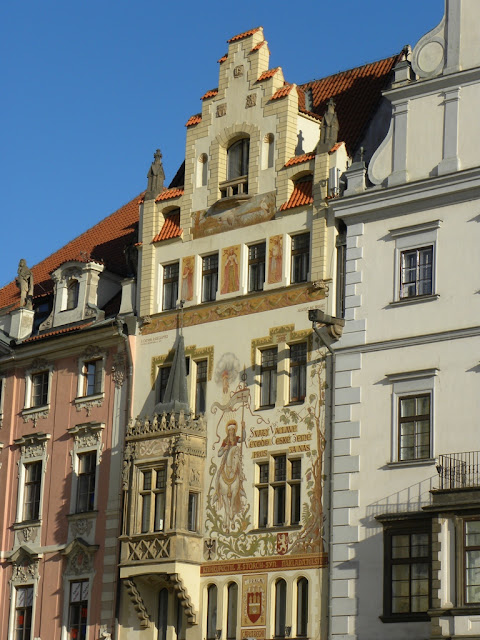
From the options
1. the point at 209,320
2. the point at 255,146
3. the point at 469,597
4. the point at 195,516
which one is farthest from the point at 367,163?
the point at 469,597

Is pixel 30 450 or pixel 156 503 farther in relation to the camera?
Answer: pixel 30 450

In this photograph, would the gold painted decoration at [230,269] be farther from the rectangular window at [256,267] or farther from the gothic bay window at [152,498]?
the gothic bay window at [152,498]

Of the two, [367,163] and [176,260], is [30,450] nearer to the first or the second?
[176,260]

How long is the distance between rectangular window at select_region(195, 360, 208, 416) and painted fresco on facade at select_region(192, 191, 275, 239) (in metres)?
3.56

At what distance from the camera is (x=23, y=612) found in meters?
41.9

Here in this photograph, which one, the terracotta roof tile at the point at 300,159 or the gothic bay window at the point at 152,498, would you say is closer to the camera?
the gothic bay window at the point at 152,498

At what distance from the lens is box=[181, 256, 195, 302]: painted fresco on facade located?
4019cm

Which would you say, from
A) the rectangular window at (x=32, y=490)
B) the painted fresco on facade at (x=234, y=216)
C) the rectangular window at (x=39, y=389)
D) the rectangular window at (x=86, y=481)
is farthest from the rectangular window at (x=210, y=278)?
the rectangular window at (x=32, y=490)

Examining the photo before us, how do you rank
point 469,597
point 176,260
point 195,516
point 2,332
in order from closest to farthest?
point 469,597, point 195,516, point 176,260, point 2,332

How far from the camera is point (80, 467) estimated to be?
41906 mm

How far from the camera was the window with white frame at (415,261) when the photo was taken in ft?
115

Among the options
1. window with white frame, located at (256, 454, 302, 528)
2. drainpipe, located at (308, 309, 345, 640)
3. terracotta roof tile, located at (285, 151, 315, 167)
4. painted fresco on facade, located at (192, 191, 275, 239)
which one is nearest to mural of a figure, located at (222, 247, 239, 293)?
painted fresco on facade, located at (192, 191, 275, 239)

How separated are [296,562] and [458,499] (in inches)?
211

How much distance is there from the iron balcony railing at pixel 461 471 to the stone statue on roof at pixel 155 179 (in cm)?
1315
